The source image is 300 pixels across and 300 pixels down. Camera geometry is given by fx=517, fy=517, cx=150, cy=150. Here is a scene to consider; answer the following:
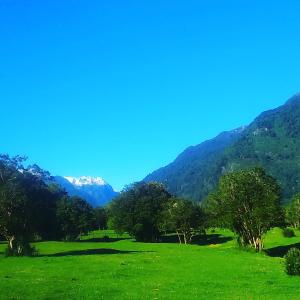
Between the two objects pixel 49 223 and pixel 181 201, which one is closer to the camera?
pixel 49 223

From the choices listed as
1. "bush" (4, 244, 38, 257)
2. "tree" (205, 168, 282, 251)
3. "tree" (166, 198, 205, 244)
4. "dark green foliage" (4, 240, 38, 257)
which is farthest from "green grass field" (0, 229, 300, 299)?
"tree" (166, 198, 205, 244)

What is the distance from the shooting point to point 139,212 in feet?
490

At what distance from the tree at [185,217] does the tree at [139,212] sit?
682cm

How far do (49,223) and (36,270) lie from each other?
34675 mm

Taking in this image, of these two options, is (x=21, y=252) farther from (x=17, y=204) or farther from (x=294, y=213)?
(x=294, y=213)

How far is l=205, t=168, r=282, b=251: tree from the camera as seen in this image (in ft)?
282

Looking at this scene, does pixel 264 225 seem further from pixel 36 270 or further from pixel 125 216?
pixel 125 216

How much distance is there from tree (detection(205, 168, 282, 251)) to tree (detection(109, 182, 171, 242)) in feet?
184

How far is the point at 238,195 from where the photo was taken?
87812mm

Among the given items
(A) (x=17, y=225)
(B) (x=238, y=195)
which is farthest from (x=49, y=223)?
(B) (x=238, y=195)

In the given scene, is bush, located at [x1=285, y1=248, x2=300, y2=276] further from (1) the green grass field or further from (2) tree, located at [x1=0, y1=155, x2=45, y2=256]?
(2) tree, located at [x1=0, y1=155, x2=45, y2=256]

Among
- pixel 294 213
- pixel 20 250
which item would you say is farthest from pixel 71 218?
pixel 20 250

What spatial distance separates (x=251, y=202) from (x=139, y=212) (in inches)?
2555

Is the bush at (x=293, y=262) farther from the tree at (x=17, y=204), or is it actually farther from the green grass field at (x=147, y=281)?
the tree at (x=17, y=204)
